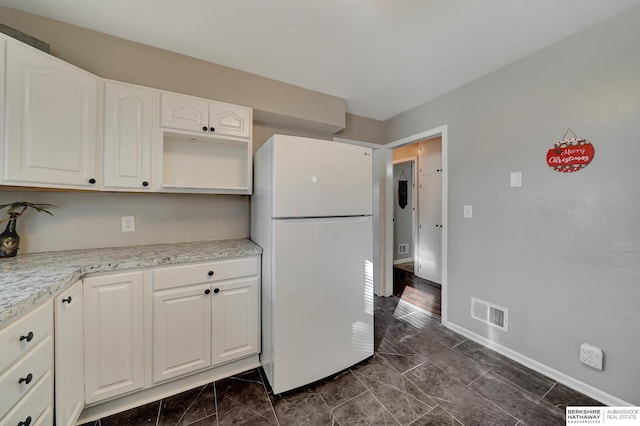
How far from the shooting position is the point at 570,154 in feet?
5.17

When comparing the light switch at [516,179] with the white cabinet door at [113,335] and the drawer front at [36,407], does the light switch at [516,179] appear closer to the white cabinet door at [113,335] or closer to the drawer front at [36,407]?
the white cabinet door at [113,335]

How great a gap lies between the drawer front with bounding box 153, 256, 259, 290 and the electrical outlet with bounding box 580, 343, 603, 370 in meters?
2.29

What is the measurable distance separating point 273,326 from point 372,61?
215cm

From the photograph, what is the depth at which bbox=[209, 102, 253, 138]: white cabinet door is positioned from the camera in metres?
1.82

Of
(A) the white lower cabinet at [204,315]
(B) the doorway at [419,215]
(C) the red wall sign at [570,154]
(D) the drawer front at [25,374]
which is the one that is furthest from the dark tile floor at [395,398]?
(C) the red wall sign at [570,154]

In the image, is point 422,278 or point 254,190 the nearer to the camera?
point 254,190

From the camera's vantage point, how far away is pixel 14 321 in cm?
80

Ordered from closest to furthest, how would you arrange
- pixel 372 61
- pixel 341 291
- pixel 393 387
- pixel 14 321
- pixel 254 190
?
pixel 14 321 < pixel 393 387 < pixel 341 291 < pixel 372 61 < pixel 254 190

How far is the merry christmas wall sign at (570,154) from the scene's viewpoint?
151 centimetres

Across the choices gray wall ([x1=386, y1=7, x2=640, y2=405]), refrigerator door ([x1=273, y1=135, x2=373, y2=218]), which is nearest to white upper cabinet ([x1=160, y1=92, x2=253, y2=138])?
refrigerator door ([x1=273, y1=135, x2=373, y2=218])

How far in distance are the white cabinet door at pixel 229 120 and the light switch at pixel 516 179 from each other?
2.22 m

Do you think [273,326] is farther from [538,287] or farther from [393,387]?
[538,287]

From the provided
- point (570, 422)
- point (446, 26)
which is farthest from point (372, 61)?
point (570, 422)

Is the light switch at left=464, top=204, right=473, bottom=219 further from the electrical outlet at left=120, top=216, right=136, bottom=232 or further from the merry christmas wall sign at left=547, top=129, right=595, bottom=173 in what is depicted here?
the electrical outlet at left=120, top=216, right=136, bottom=232
